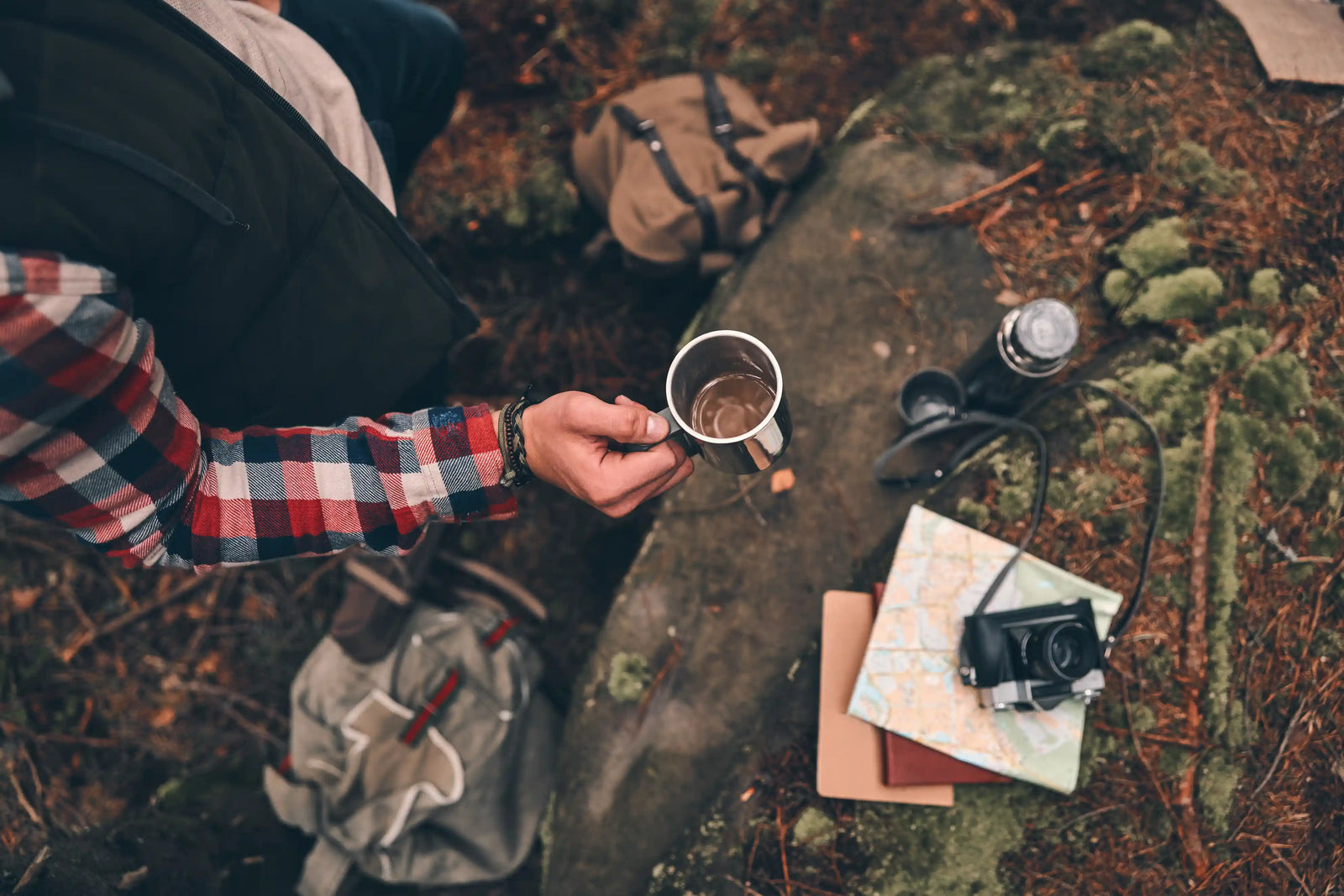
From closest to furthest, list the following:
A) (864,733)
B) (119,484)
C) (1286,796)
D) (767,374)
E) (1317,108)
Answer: (119,484)
(767,374)
(1286,796)
(864,733)
(1317,108)

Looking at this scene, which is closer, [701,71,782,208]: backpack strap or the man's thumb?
the man's thumb

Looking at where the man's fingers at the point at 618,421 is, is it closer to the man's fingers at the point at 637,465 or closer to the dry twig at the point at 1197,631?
the man's fingers at the point at 637,465

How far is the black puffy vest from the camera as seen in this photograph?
130cm

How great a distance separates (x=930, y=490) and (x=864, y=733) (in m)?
0.79

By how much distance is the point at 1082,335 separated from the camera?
238cm

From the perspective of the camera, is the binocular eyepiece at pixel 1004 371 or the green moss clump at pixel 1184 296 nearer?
the binocular eyepiece at pixel 1004 371

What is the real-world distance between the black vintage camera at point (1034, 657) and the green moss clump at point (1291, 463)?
0.78m

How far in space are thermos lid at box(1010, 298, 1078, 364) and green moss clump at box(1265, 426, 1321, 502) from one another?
0.80 meters

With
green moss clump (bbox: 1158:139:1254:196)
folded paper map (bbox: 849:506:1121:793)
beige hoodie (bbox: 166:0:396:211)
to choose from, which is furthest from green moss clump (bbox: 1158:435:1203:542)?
beige hoodie (bbox: 166:0:396:211)

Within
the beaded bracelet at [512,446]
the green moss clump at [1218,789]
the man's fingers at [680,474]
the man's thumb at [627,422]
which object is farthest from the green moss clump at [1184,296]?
the beaded bracelet at [512,446]

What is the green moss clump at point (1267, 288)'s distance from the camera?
2249 millimetres

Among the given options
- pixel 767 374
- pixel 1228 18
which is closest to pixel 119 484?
pixel 767 374

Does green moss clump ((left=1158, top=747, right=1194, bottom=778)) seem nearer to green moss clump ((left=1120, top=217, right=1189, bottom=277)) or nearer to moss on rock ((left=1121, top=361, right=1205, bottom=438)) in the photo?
moss on rock ((left=1121, top=361, right=1205, bottom=438))

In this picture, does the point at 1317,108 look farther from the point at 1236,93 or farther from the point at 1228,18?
the point at 1228,18
